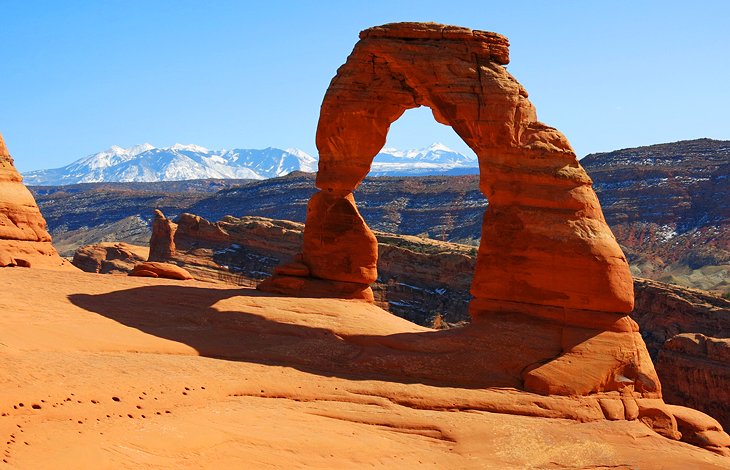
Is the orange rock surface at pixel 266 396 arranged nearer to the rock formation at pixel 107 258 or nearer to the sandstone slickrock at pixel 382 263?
the sandstone slickrock at pixel 382 263

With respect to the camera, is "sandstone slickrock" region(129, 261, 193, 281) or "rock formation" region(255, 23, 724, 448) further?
"sandstone slickrock" region(129, 261, 193, 281)

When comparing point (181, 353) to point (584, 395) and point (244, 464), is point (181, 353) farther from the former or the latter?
point (584, 395)


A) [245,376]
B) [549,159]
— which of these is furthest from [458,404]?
[549,159]

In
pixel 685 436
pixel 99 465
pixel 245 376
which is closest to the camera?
pixel 99 465

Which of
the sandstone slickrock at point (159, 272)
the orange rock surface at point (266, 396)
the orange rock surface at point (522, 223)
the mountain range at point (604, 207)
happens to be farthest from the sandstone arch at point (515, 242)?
the mountain range at point (604, 207)

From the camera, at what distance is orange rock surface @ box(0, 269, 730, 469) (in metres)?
11.9

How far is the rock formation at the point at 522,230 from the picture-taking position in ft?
58.7

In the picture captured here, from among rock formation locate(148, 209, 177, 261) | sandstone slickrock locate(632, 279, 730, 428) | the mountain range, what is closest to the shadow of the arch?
sandstone slickrock locate(632, 279, 730, 428)

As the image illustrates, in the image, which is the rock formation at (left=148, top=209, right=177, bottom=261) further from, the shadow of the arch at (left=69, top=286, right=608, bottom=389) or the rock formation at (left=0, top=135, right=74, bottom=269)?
the shadow of the arch at (left=69, top=286, right=608, bottom=389)

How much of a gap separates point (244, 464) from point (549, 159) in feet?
36.1

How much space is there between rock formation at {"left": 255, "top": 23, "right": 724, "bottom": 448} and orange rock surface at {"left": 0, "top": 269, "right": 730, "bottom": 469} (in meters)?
0.34

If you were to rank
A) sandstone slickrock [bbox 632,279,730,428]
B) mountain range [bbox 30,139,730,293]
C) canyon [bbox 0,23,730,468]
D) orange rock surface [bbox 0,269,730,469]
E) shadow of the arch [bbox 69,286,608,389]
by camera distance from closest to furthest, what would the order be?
1. orange rock surface [bbox 0,269,730,469]
2. canyon [bbox 0,23,730,468]
3. shadow of the arch [bbox 69,286,608,389]
4. sandstone slickrock [bbox 632,279,730,428]
5. mountain range [bbox 30,139,730,293]

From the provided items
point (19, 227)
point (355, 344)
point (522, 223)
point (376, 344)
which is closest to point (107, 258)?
point (19, 227)

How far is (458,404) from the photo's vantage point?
16250mm
